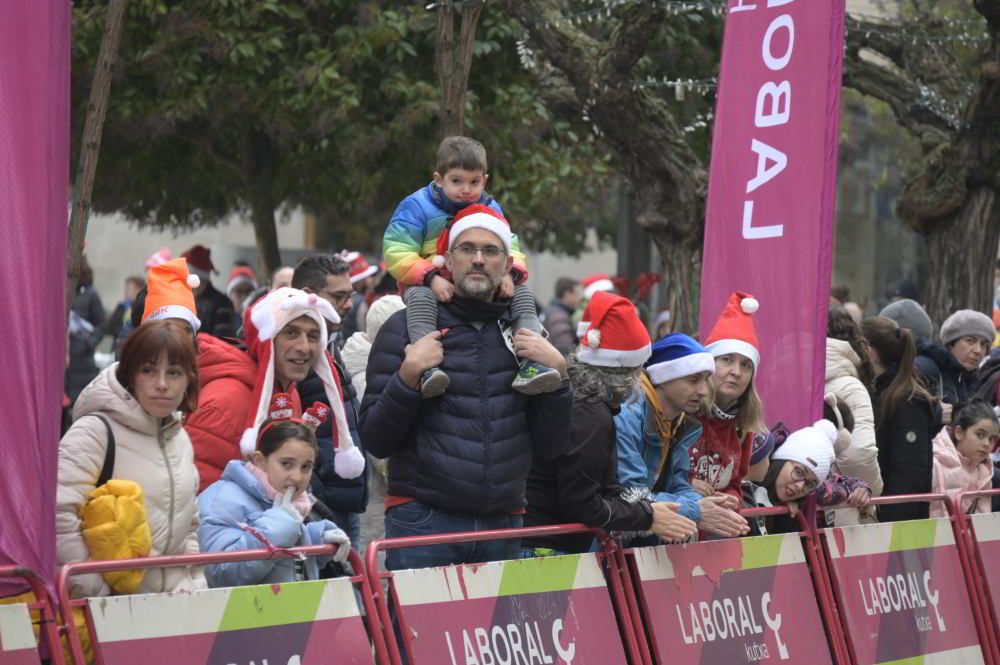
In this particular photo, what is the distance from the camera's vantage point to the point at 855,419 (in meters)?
7.91

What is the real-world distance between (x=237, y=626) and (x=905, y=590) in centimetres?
380

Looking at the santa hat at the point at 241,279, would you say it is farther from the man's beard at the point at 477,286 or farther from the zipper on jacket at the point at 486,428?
the zipper on jacket at the point at 486,428

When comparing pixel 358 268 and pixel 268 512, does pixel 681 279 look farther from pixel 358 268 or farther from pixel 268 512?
pixel 268 512

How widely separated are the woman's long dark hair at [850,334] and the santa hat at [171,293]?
3397mm

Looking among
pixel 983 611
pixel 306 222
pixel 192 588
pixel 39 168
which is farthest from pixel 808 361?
pixel 306 222

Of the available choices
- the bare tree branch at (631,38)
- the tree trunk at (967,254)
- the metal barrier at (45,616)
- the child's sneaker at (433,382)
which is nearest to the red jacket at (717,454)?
the child's sneaker at (433,382)

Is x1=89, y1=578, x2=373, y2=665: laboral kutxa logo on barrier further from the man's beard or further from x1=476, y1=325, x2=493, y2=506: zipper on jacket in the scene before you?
the man's beard

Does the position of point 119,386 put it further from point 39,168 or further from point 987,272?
point 987,272

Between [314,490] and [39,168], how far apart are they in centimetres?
219

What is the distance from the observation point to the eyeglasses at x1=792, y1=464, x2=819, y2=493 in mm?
7113

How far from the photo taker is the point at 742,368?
269 inches

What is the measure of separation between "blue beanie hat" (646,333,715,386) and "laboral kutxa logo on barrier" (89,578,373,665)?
5.69 feet

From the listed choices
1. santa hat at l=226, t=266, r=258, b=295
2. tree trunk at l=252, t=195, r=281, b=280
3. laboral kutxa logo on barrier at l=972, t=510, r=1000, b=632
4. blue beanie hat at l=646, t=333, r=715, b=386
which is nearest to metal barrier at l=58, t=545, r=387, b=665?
blue beanie hat at l=646, t=333, r=715, b=386

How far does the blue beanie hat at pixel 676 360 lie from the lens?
631 cm
